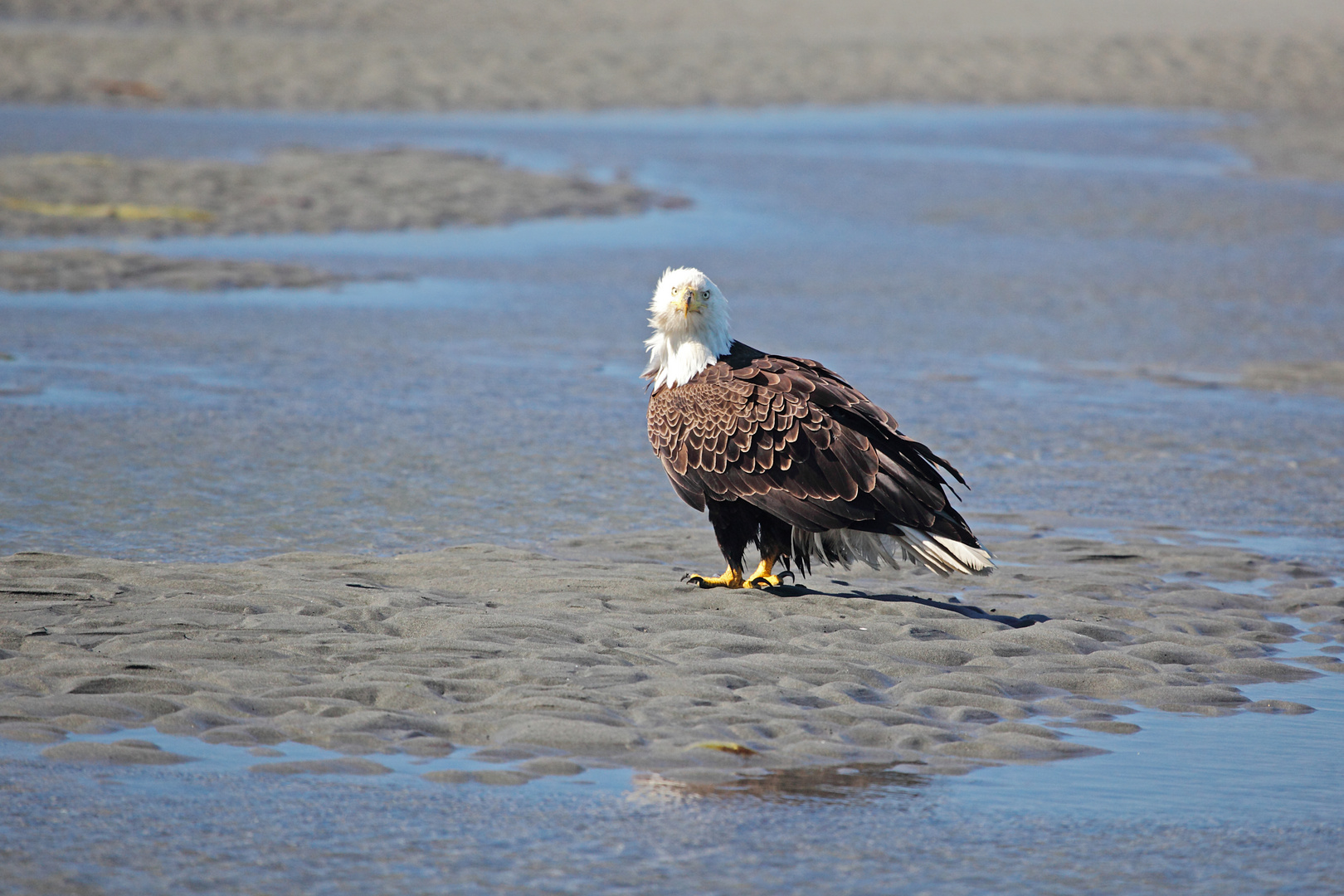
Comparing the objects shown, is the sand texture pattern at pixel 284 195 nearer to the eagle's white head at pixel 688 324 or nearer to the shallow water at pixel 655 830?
the eagle's white head at pixel 688 324

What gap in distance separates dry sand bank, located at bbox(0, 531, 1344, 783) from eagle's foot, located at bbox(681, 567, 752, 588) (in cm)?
10

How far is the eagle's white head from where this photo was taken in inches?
267

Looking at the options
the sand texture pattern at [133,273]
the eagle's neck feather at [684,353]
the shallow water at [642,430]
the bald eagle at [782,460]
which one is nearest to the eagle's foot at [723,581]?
the bald eagle at [782,460]

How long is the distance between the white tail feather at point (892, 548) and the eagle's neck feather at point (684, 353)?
76cm

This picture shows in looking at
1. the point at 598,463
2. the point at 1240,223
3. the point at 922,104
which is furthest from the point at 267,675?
the point at 922,104

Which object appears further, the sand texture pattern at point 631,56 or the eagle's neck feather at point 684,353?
the sand texture pattern at point 631,56

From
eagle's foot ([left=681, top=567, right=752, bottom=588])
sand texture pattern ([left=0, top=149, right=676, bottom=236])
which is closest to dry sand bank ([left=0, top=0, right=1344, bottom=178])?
sand texture pattern ([left=0, top=149, right=676, bottom=236])

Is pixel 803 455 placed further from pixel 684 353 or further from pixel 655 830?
pixel 655 830

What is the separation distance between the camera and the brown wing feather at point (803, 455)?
6445 millimetres

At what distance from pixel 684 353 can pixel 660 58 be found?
78.8ft

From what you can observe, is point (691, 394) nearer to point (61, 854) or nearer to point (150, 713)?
point (150, 713)

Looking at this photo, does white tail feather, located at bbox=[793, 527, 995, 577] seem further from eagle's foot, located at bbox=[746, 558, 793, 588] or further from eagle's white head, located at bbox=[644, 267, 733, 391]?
eagle's white head, located at bbox=[644, 267, 733, 391]

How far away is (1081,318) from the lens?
13.4 meters

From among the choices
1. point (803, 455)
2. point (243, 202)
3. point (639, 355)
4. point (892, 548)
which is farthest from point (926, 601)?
point (243, 202)
